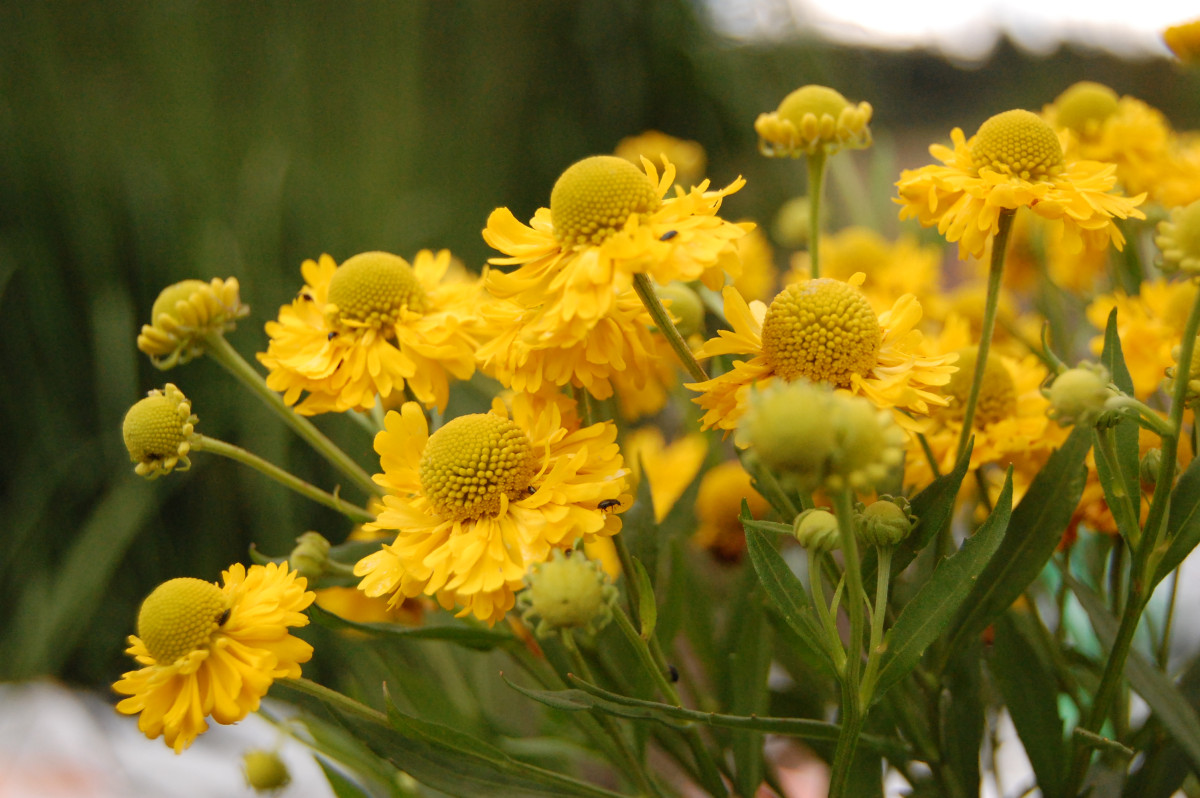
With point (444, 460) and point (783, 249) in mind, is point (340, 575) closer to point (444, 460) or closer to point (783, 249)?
point (444, 460)

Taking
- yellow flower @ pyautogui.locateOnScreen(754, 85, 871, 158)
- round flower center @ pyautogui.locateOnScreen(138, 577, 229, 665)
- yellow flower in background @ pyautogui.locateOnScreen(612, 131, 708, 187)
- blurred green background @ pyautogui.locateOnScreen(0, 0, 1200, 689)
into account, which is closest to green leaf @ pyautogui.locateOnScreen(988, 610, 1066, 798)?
yellow flower @ pyautogui.locateOnScreen(754, 85, 871, 158)

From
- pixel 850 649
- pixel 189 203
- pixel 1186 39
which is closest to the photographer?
pixel 850 649

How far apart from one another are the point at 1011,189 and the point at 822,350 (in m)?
0.11

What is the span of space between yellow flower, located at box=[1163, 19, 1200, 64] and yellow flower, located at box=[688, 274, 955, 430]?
15.7 inches

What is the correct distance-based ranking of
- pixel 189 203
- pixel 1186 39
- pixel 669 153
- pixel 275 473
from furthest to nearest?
1. pixel 189 203
2. pixel 669 153
3. pixel 1186 39
4. pixel 275 473

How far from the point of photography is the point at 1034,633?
0.43 metres

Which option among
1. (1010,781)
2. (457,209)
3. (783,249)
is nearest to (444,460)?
(1010,781)

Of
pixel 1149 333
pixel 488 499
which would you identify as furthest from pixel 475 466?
pixel 1149 333

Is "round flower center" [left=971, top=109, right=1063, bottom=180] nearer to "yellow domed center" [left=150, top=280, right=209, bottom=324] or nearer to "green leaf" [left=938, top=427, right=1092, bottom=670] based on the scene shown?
"green leaf" [left=938, top=427, right=1092, bottom=670]

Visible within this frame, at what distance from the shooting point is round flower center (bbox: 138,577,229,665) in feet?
1.19

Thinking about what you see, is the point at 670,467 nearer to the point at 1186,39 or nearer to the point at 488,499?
the point at 488,499

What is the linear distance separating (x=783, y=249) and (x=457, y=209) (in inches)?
33.8

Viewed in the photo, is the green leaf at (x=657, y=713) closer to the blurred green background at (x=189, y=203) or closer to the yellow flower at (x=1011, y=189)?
the yellow flower at (x=1011, y=189)

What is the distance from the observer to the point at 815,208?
45cm
